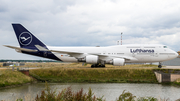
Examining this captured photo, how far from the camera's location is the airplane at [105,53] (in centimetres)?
3206

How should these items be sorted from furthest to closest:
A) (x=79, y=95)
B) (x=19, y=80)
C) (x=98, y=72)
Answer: (x=98, y=72) < (x=19, y=80) < (x=79, y=95)

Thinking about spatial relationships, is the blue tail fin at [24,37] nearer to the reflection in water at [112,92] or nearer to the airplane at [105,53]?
the airplane at [105,53]

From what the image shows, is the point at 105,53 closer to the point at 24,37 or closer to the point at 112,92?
the point at 112,92

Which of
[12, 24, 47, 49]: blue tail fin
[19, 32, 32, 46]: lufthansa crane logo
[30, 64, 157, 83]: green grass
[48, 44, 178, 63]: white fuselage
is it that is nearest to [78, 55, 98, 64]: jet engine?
[48, 44, 178, 63]: white fuselage

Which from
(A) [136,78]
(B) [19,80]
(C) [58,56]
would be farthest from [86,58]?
(B) [19,80]

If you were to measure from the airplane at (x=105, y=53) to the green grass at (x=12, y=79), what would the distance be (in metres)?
6.52

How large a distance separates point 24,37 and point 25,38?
25 cm

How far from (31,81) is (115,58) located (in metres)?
13.8

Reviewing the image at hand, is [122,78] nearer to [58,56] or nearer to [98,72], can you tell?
[98,72]

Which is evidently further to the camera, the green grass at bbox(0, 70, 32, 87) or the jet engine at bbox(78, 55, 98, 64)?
the jet engine at bbox(78, 55, 98, 64)

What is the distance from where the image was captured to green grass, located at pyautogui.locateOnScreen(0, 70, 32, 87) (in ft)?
77.6

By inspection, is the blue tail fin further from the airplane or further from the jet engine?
the jet engine

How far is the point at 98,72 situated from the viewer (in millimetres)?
28719

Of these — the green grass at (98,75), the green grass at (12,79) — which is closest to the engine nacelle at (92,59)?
the green grass at (98,75)
